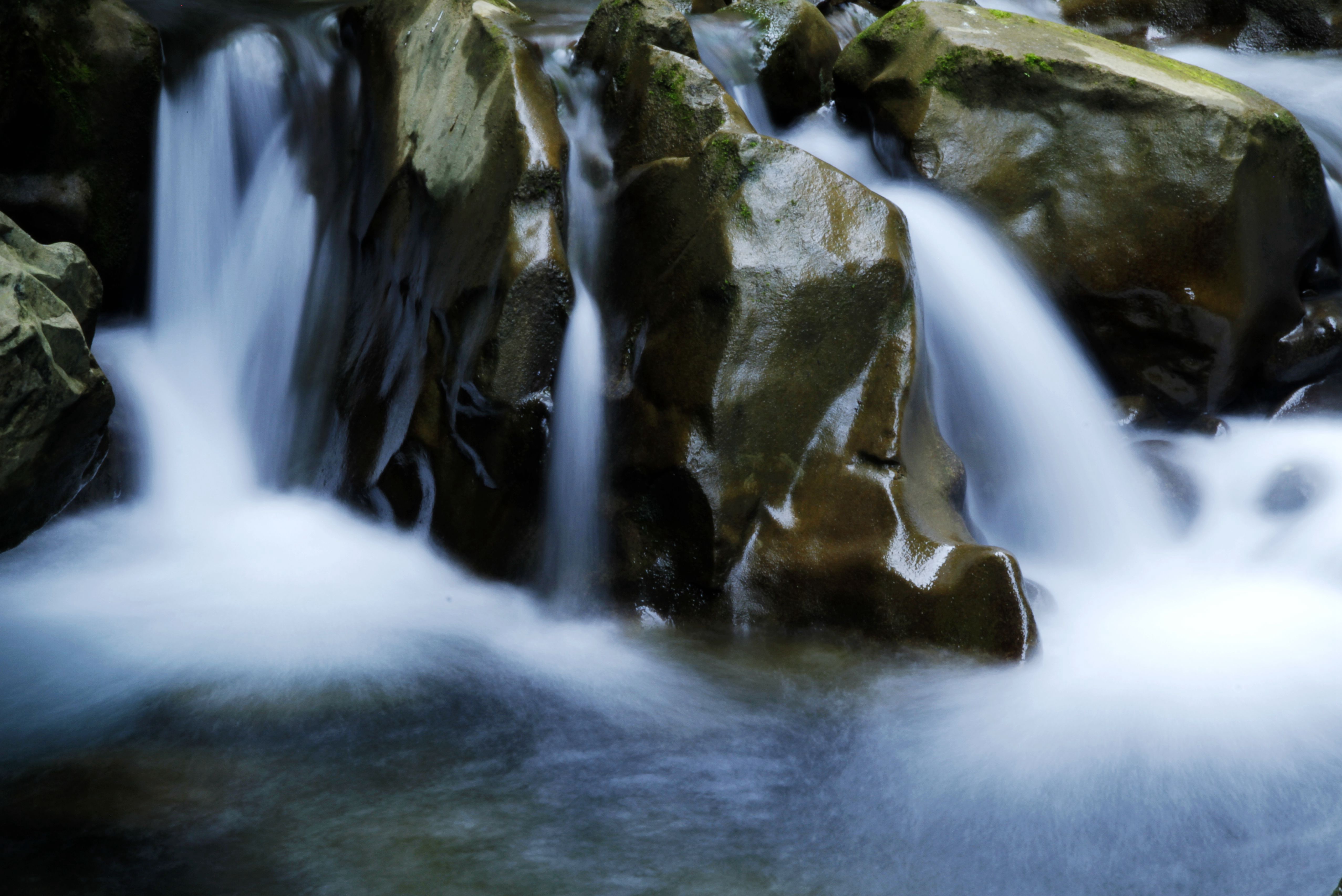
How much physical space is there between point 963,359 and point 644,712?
2280mm

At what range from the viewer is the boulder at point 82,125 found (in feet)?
16.4

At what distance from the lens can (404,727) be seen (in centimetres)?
312

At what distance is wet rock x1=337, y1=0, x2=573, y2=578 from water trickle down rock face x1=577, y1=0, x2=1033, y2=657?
385 mm

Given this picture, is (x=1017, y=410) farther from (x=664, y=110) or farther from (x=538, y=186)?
(x=538, y=186)

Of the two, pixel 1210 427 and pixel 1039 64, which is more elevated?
pixel 1039 64

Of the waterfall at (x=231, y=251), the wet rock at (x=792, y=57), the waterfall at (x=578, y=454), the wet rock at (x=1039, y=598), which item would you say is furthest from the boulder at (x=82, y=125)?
the wet rock at (x=1039, y=598)

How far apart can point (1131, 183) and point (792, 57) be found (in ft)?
6.34

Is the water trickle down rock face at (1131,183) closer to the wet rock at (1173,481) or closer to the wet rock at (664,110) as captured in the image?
the wet rock at (1173,481)

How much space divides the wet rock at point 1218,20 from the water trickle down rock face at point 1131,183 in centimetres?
394

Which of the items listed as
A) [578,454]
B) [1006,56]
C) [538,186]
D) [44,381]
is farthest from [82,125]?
[1006,56]

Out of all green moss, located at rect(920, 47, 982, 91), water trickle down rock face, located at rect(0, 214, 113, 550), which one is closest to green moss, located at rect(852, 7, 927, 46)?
green moss, located at rect(920, 47, 982, 91)

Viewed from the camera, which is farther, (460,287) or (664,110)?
(664,110)

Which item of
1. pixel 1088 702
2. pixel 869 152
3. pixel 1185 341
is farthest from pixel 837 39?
pixel 1088 702

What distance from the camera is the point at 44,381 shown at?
11.6 feet
